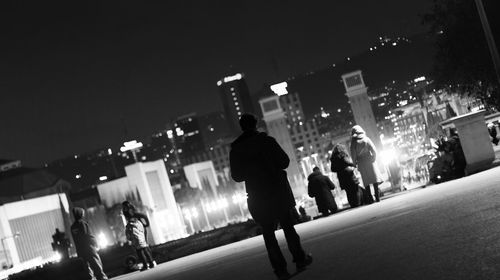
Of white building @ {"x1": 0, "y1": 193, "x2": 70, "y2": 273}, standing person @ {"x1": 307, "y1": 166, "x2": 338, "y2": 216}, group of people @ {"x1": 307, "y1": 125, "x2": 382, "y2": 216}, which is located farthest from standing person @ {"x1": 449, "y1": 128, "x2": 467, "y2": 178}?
white building @ {"x1": 0, "y1": 193, "x2": 70, "y2": 273}

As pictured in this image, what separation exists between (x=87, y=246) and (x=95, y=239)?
329 millimetres

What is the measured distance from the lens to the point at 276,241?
837 centimetres

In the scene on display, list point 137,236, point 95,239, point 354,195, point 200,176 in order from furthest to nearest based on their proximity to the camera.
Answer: point 200,176, point 137,236, point 95,239, point 354,195

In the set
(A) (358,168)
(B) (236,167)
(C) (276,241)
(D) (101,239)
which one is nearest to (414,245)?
(C) (276,241)

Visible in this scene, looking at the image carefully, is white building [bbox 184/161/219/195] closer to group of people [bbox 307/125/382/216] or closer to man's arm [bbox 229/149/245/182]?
group of people [bbox 307/125/382/216]

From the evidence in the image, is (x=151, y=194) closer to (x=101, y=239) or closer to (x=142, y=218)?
(x=101, y=239)

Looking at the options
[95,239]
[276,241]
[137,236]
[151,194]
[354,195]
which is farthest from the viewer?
[151,194]

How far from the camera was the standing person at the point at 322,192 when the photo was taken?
18750 mm

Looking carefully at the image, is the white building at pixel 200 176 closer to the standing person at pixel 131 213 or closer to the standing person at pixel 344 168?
the standing person at pixel 131 213

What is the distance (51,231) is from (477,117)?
56.0 meters

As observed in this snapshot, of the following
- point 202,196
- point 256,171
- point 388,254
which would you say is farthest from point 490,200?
point 202,196

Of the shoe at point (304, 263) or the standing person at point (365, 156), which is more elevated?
the standing person at point (365, 156)

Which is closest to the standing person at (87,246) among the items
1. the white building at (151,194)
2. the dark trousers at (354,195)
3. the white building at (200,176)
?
the dark trousers at (354,195)

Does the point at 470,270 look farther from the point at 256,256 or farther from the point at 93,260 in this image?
the point at 93,260
